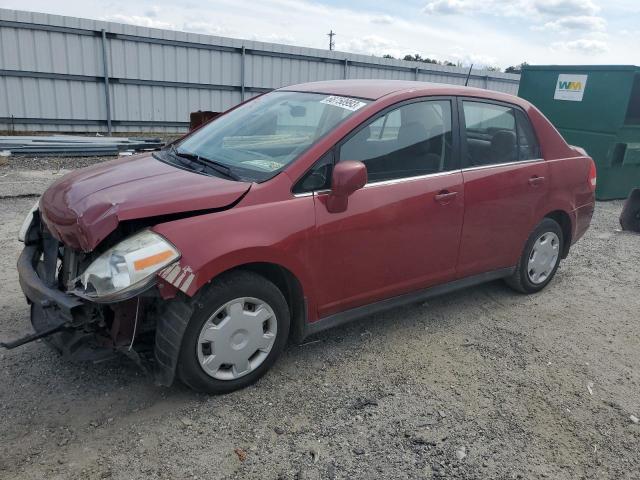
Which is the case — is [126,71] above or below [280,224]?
above

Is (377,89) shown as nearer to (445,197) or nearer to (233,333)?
(445,197)

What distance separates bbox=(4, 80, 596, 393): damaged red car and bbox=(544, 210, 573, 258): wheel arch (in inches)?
10.8

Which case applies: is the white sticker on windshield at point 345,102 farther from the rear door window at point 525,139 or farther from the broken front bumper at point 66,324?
the broken front bumper at point 66,324

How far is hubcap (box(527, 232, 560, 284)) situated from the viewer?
15.4 feet

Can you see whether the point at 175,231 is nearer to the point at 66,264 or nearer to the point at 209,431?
the point at 66,264

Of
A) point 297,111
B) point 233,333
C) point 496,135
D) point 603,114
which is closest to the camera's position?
point 233,333

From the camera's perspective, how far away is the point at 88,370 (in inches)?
127

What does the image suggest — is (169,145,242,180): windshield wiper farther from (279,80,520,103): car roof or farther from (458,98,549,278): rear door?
(458,98,549,278): rear door

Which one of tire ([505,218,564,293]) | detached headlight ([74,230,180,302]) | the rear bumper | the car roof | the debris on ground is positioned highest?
the car roof

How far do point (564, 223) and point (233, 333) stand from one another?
333 cm

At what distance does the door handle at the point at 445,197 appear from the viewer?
369 centimetres

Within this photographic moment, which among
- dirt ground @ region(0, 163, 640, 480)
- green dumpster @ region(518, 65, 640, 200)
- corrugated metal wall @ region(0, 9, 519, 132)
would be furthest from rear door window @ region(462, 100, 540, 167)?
corrugated metal wall @ region(0, 9, 519, 132)

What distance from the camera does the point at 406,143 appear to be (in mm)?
3629

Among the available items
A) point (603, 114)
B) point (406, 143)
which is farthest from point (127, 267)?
point (603, 114)
